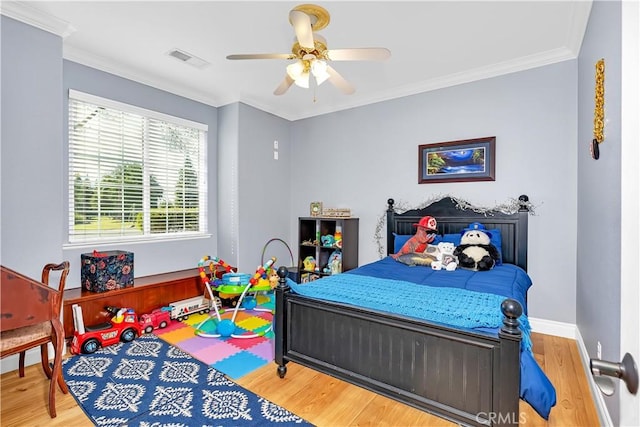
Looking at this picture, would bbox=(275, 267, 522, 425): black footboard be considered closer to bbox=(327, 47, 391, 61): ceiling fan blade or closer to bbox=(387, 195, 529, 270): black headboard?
bbox=(327, 47, 391, 61): ceiling fan blade

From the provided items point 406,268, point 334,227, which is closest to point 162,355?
point 406,268

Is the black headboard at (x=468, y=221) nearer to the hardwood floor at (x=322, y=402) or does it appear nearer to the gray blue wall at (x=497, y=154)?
the gray blue wall at (x=497, y=154)

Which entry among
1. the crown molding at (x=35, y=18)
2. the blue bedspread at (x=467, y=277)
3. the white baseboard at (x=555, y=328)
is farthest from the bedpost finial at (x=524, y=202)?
the crown molding at (x=35, y=18)

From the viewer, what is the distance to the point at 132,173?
12.1ft

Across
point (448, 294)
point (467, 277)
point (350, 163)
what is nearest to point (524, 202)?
point (467, 277)

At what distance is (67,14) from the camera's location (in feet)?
8.50

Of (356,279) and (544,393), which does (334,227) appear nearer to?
(356,279)

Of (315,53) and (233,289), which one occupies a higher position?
(315,53)

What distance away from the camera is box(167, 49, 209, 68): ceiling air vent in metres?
3.18

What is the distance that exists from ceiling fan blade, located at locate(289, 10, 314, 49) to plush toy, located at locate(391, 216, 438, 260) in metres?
2.19

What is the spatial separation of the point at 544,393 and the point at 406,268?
65.8 inches

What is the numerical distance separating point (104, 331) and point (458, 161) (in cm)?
394

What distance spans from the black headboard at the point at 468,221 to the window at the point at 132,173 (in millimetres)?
2636

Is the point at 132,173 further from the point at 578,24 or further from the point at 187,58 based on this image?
the point at 578,24
